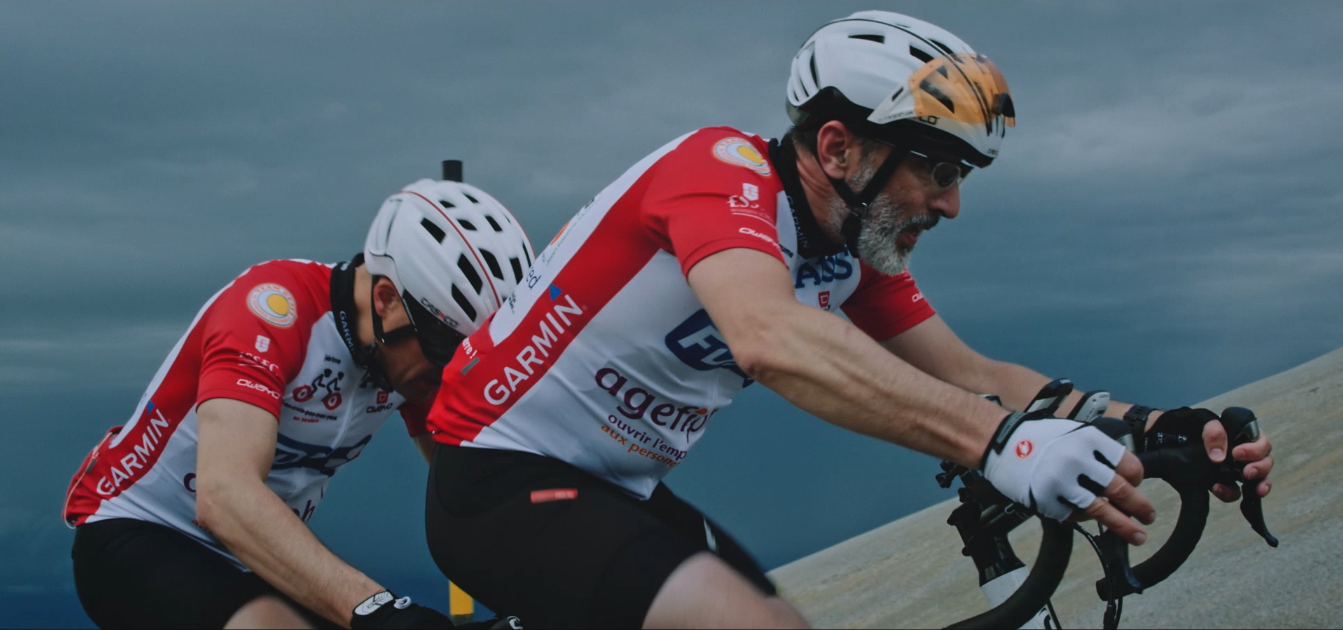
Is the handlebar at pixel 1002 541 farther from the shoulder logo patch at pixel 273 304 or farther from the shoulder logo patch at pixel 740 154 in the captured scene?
the shoulder logo patch at pixel 273 304

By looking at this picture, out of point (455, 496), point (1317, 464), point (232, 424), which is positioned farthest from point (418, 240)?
point (1317, 464)

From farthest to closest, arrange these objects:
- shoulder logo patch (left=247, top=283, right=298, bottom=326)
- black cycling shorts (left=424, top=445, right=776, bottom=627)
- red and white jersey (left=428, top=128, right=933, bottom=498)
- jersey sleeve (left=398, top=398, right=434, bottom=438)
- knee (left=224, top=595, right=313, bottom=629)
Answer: jersey sleeve (left=398, top=398, right=434, bottom=438)
shoulder logo patch (left=247, top=283, right=298, bottom=326)
knee (left=224, top=595, right=313, bottom=629)
red and white jersey (left=428, top=128, right=933, bottom=498)
black cycling shorts (left=424, top=445, right=776, bottom=627)

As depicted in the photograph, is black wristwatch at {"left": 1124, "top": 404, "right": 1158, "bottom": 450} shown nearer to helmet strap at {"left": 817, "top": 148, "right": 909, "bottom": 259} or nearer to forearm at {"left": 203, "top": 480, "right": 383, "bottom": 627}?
helmet strap at {"left": 817, "top": 148, "right": 909, "bottom": 259}

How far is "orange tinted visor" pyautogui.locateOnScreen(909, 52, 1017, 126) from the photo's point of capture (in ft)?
9.80

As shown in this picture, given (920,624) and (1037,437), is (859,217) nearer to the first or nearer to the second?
(1037,437)

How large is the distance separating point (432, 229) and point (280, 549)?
1.50 meters

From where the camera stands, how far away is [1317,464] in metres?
7.62

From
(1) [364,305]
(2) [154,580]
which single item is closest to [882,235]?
(1) [364,305]

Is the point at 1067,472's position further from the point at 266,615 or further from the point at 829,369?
the point at 266,615

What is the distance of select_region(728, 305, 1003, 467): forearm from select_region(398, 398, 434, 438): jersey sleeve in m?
2.88

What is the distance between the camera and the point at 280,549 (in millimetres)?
3637

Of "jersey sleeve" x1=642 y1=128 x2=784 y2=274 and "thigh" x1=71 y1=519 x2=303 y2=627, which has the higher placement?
"jersey sleeve" x1=642 y1=128 x2=784 y2=274

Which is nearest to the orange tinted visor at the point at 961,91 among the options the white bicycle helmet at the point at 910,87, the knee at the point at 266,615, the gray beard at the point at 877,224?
the white bicycle helmet at the point at 910,87

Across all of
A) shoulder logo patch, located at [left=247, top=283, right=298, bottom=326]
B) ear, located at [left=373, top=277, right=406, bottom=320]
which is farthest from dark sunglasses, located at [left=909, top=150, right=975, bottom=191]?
shoulder logo patch, located at [left=247, top=283, right=298, bottom=326]
